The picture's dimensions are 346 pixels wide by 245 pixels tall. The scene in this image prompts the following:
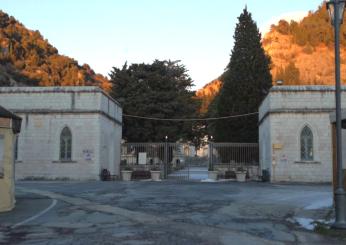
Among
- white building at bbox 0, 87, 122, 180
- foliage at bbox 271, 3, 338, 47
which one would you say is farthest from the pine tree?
foliage at bbox 271, 3, 338, 47

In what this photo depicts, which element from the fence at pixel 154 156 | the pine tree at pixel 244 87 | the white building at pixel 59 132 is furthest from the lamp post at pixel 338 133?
the pine tree at pixel 244 87

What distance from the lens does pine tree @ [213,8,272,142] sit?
156ft

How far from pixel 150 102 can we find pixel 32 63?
219ft

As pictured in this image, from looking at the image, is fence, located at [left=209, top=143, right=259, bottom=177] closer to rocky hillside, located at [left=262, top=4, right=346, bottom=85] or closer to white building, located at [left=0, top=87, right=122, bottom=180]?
white building, located at [left=0, top=87, right=122, bottom=180]

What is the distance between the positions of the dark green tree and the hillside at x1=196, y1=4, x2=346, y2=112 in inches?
1902

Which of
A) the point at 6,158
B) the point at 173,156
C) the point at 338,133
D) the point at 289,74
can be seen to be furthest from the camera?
the point at 289,74

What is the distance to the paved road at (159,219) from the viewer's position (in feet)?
36.4

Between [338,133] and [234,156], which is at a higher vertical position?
[338,133]

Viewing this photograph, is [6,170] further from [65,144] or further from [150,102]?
[150,102]

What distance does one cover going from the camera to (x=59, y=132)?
36062mm

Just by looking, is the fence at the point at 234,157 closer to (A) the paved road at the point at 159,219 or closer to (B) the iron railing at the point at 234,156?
(B) the iron railing at the point at 234,156

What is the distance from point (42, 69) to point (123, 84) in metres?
60.3

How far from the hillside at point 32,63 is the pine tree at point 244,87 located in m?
52.4

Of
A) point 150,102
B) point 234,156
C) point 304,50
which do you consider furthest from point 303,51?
point 234,156
